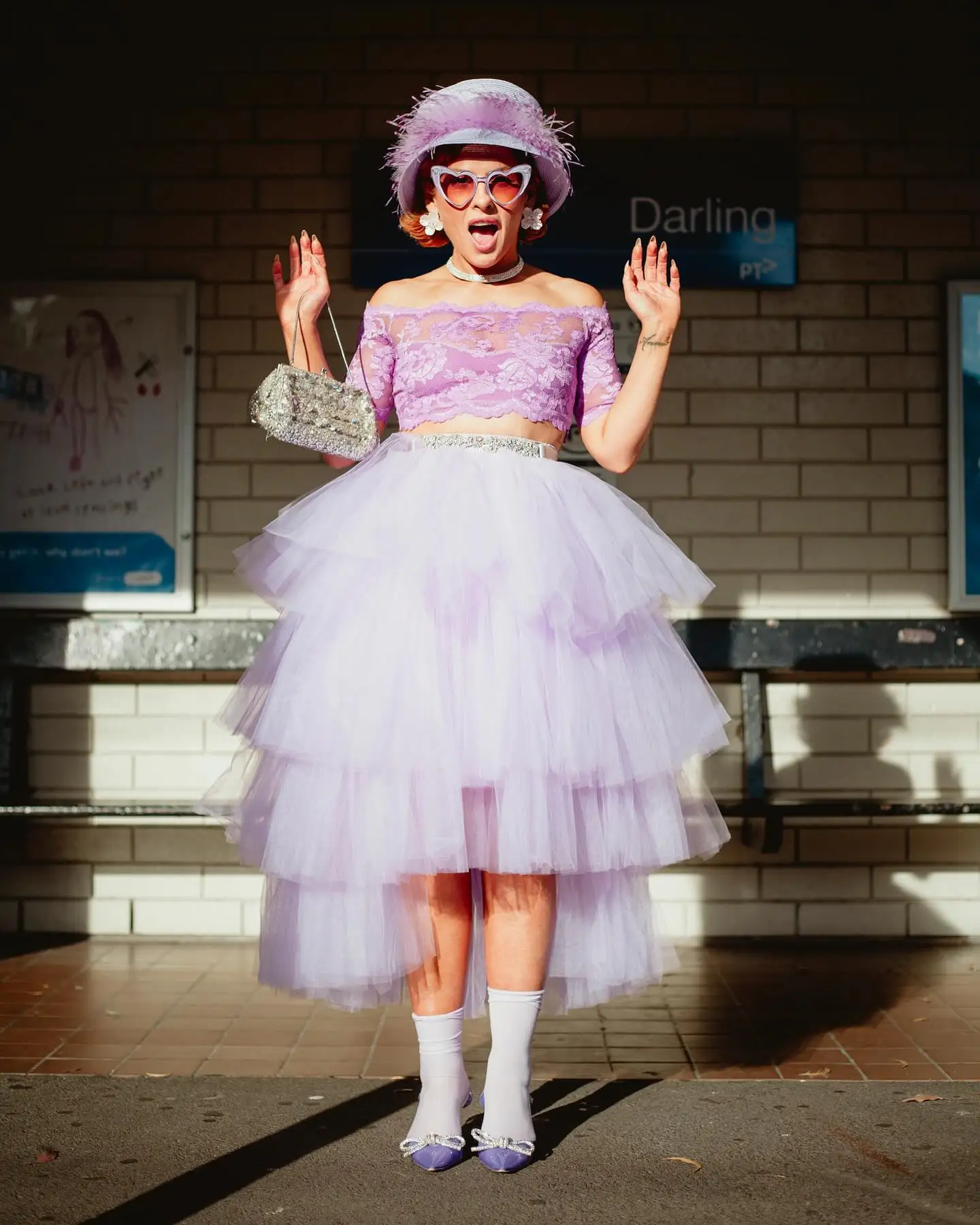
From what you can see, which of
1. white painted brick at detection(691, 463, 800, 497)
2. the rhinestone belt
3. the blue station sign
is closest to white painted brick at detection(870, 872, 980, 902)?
white painted brick at detection(691, 463, 800, 497)

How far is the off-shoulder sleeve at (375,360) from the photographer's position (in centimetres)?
309

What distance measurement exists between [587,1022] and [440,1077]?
1445 millimetres

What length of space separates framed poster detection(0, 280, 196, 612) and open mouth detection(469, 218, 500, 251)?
248 cm

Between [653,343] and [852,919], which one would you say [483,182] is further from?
[852,919]

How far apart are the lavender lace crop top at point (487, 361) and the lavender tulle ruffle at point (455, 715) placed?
4.8 inches

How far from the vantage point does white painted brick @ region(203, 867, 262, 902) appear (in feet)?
17.3

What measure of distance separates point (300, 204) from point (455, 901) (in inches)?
131

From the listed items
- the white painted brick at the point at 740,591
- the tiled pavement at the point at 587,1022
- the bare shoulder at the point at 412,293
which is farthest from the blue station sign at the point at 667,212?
the tiled pavement at the point at 587,1022

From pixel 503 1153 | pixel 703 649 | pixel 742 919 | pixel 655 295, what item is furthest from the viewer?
pixel 742 919

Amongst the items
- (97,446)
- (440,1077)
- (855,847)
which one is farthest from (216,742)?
(440,1077)

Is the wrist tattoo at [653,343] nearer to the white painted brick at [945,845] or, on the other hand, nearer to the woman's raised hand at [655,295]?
the woman's raised hand at [655,295]

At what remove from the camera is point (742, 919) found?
17.2ft

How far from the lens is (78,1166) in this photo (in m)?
2.84

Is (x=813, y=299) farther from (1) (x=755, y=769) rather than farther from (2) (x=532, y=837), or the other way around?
(2) (x=532, y=837)
